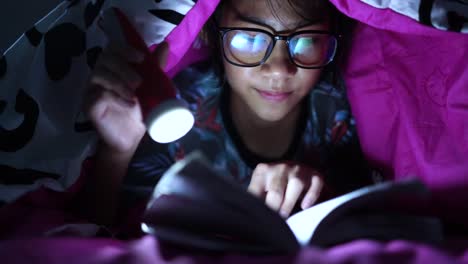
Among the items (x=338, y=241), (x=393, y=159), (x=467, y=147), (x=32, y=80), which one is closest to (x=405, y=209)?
(x=338, y=241)

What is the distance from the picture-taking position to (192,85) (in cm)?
102

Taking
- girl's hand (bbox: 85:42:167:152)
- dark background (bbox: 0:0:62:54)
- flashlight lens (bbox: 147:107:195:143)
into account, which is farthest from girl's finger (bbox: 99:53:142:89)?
dark background (bbox: 0:0:62:54)

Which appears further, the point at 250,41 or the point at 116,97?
the point at 250,41

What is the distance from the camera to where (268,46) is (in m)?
0.82

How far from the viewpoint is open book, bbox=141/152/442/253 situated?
1.50 feet

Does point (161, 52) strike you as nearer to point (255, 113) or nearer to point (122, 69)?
point (122, 69)

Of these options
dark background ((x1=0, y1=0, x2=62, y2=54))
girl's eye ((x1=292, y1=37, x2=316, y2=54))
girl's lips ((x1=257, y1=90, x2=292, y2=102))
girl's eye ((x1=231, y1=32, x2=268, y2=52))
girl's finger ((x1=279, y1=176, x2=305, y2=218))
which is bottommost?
girl's finger ((x1=279, y1=176, x2=305, y2=218))

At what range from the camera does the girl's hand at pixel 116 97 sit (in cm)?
66

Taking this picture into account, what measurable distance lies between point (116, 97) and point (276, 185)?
10.0 inches

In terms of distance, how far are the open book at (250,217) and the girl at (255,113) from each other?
19 centimetres

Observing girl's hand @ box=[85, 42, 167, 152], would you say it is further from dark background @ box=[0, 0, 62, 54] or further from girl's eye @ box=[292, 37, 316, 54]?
dark background @ box=[0, 0, 62, 54]

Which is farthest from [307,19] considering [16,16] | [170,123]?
[16,16]

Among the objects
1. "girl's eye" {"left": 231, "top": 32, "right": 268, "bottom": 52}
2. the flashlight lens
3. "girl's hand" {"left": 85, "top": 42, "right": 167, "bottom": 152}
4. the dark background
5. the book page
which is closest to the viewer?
the book page

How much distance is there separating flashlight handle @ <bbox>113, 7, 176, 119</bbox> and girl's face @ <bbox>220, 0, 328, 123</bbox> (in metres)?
0.20
